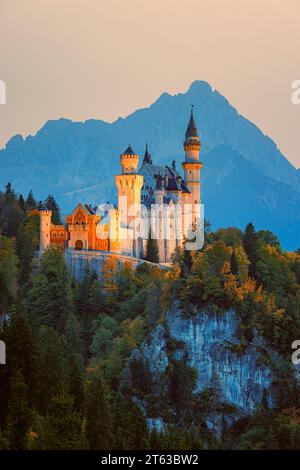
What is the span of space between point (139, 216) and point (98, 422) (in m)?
53.3

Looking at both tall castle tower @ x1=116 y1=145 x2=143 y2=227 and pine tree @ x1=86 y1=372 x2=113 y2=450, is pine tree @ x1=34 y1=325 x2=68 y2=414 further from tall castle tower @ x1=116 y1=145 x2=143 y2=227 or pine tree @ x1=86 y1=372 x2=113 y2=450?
tall castle tower @ x1=116 y1=145 x2=143 y2=227

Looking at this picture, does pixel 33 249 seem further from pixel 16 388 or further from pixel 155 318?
pixel 16 388

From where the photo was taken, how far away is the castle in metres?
113

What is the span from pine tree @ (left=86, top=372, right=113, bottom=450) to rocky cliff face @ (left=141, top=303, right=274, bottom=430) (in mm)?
32998

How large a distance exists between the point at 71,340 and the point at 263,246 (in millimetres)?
18252

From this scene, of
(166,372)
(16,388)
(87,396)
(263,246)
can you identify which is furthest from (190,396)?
(16,388)

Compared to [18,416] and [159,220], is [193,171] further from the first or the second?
[18,416]

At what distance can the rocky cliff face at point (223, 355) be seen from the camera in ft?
339

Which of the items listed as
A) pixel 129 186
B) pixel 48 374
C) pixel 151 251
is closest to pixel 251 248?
pixel 151 251

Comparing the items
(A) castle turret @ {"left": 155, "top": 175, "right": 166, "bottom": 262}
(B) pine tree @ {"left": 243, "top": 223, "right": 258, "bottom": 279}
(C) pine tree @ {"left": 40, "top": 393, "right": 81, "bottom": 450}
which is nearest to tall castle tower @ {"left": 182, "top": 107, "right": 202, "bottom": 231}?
(A) castle turret @ {"left": 155, "top": 175, "right": 166, "bottom": 262}

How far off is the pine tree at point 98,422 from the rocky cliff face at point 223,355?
3300 cm

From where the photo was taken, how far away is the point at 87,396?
7150cm
